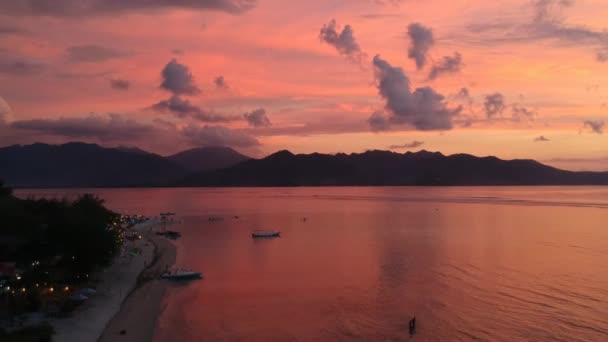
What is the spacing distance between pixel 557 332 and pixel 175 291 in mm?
23630

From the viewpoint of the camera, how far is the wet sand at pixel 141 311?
25.6 m

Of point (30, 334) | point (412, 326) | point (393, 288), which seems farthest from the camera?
point (393, 288)

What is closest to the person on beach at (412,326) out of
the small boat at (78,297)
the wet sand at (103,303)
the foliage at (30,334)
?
the wet sand at (103,303)

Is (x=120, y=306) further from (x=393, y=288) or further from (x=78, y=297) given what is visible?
(x=393, y=288)

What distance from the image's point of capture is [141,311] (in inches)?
1176

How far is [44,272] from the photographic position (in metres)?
29.8

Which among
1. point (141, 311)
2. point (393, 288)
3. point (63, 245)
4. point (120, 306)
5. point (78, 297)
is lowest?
point (141, 311)

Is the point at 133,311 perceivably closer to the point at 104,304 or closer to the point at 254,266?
the point at 104,304

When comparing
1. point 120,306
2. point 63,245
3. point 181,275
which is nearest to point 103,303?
point 120,306

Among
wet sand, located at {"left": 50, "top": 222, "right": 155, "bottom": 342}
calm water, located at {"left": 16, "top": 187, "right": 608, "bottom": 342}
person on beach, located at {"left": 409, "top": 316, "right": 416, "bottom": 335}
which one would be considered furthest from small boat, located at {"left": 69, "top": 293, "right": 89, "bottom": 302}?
person on beach, located at {"left": 409, "top": 316, "right": 416, "bottom": 335}

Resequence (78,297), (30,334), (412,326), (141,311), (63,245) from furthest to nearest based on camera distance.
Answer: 1. (63,245)
2. (141,311)
3. (78,297)
4. (412,326)
5. (30,334)

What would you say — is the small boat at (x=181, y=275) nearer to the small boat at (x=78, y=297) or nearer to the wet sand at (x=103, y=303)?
the wet sand at (x=103, y=303)

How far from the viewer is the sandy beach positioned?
25.0 meters

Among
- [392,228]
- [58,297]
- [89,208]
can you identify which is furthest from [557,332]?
[392,228]
